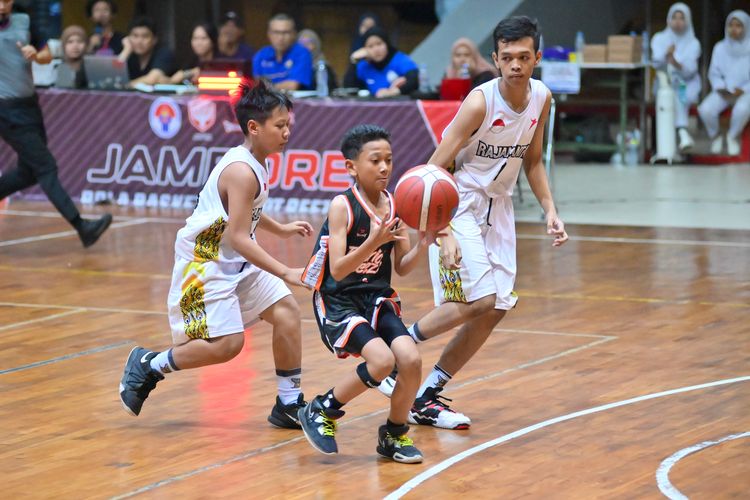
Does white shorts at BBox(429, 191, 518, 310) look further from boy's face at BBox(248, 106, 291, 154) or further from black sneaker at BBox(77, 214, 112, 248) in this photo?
black sneaker at BBox(77, 214, 112, 248)

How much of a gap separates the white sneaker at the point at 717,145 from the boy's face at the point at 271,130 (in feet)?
46.0

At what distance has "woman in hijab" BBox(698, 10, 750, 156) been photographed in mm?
18438

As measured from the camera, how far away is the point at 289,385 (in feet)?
20.3

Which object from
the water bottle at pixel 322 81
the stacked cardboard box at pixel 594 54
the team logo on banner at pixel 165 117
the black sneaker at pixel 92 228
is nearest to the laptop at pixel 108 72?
the team logo on banner at pixel 165 117

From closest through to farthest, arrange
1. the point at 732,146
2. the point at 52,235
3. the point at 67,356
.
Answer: the point at 67,356 < the point at 52,235 < the point at 732,146

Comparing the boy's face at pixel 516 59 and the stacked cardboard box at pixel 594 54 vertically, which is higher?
the boy's face at pixel 516 59

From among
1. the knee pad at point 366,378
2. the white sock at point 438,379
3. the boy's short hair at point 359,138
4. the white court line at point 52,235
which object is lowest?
the white court line at point 52,235

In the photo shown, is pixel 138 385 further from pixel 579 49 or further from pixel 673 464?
pixel 579 49

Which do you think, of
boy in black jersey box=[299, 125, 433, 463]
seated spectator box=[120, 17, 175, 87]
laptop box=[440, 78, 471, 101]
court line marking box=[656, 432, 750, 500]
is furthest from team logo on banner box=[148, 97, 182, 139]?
court line marking box=[656, 432, 750, 500]

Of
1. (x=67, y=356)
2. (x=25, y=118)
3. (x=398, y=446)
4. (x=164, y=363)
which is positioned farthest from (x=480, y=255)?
(x=25, y=118)

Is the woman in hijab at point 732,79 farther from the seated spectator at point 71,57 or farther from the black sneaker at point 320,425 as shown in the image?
the black sneaker at point 320,425

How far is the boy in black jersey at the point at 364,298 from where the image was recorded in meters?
5.50

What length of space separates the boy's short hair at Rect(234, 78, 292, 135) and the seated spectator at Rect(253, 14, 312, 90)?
28.3 ft

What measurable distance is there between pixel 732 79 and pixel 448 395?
1307 centimetres
